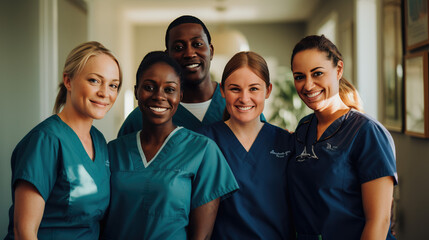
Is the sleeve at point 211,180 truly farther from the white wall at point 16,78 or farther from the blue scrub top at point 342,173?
the white wall at point 16,78

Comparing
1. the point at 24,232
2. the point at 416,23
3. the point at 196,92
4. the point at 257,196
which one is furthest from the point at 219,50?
the point at 24,232

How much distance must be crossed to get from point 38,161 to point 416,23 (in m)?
2.19

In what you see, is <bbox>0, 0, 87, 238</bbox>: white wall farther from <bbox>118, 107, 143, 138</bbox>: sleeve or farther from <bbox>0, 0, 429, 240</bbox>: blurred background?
<bbox>118, 107, 143, 138</bbox>: sleeve

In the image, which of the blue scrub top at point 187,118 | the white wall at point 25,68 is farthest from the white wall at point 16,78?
the blue scrub top at point 187,118

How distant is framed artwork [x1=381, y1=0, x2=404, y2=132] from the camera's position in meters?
2.61

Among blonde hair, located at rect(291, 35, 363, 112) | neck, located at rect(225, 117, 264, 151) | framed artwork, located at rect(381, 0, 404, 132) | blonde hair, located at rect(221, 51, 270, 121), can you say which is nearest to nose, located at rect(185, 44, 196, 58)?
blonde hair, located at rect(221, 51, 270, 121)

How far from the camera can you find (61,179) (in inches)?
46.4

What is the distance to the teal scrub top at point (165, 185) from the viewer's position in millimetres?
1246

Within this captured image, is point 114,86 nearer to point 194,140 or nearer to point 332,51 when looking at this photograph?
point 194,140

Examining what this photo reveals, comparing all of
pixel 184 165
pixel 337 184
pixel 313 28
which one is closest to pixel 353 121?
pixel 337 184

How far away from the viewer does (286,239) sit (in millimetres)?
1380

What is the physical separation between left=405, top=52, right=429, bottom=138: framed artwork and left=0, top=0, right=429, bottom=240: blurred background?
9 cm

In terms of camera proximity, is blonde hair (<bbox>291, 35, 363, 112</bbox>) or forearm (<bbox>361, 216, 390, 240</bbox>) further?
blonde hair (<bbox>291, 35, 363, 112</bbox>)

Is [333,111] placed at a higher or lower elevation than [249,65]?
lower
